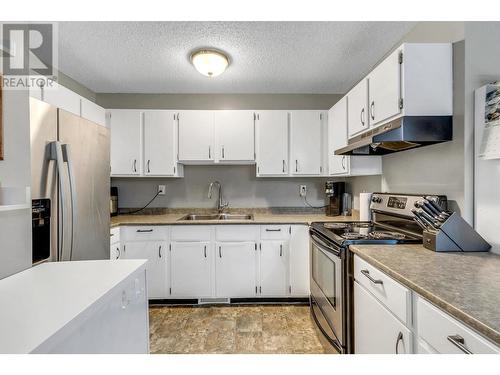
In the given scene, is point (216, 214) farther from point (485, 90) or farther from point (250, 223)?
point (485, 90)

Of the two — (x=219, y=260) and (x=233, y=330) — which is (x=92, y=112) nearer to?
(x=219, y=260)

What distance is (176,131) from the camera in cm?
286

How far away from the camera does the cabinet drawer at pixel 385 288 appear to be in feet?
3.34

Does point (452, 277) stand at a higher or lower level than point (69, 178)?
lower

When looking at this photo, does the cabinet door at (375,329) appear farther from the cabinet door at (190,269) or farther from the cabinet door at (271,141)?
the cabinet door at (271,141)

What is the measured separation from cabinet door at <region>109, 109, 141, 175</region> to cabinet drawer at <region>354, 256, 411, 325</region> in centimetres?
244

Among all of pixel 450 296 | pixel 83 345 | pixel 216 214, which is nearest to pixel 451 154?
pixel 450 296

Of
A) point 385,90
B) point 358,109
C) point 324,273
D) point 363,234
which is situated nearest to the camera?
point 385,90

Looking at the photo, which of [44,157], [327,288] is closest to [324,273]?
[327,288]

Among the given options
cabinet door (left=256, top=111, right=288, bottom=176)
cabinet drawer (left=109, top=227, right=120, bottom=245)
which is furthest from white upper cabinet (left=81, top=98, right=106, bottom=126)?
cabinet door (left=256, top=111, right=288, bottom=176)

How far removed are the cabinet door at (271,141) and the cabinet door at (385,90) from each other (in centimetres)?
112

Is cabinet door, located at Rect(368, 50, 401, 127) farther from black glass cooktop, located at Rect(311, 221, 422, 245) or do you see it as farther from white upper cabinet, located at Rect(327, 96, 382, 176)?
black glass cooktop, located at Rect(311, 221, 422, 245)

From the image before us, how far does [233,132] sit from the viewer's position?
9.41 feet

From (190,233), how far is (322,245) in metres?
1.30
